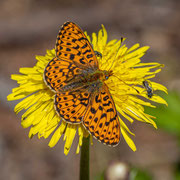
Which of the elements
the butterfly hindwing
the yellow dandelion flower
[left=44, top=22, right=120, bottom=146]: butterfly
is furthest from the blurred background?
the butterfly hindwing

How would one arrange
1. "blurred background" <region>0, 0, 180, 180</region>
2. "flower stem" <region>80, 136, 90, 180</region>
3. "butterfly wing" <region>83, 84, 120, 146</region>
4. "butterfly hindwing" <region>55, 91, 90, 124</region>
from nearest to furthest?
"butterfly wing" <region>83, 84, 120, 146</region>, "butterfly hindwing" <region>55, 91, 90, 124</region>, "flower stem" <region>80, 136, 90, 180</region>, "blurred background" <region>0, 0, 180, 180</region>

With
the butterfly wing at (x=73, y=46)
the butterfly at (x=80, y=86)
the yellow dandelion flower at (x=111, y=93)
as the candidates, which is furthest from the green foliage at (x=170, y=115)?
the butterfly wing at (x=73, y=46)

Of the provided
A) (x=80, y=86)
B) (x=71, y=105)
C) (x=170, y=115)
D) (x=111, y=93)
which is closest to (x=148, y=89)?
(x=111, y=93)

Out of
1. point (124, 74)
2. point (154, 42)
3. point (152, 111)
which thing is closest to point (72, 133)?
point (124, 74)

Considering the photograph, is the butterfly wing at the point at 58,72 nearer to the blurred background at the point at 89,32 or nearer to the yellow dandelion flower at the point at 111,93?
the yellow dandelion flower at the point at 111,93

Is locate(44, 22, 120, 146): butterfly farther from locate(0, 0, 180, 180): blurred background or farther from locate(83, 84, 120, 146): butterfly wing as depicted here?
locate(0, 0, 180, 180): blurred background

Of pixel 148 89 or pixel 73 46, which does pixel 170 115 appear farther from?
pixel 73 46
